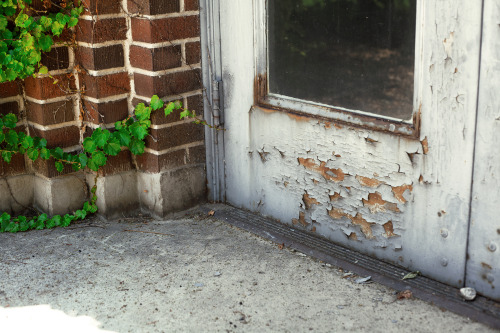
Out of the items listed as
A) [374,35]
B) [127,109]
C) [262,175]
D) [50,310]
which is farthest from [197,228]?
[374,35]

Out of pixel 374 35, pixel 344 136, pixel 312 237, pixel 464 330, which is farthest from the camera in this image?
pixel 312 237

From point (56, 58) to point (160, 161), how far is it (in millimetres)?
624

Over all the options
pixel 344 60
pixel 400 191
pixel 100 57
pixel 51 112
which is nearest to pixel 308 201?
pixel 400 191

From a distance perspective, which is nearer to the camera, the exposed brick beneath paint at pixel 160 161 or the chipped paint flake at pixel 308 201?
the chipped paint flake at pixel 308 201

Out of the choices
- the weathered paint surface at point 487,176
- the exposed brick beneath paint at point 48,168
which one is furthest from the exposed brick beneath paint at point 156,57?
the weathered paint surface at point 487,176

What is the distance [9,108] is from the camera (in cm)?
302

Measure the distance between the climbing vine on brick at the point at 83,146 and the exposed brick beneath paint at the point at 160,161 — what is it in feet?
0.25

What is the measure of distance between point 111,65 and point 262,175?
2.65 ft

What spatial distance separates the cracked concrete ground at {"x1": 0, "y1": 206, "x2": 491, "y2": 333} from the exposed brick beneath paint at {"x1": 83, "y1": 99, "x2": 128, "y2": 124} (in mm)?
475

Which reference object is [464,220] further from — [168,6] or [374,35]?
[168,6]

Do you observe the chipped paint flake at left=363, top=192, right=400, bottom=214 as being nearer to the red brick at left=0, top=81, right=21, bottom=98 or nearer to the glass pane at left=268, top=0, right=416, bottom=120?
the glass pane at left=268, top=0, right=416, bottom=120

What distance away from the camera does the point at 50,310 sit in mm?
2324

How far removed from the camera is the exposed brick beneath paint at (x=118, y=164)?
3041 mm

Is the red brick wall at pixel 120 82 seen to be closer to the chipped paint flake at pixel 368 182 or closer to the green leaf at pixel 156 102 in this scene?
the green leaf at pixel 156 102
